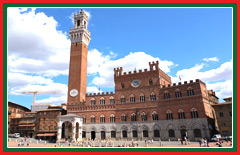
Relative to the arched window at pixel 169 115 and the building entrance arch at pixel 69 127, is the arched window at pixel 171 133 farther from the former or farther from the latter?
the building entrance arch at pixel 69 127

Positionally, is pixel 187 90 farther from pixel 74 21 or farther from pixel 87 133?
pixel 74 21

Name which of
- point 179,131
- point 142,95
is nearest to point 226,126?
point 179,131

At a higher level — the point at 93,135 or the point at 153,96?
the point at 153,96

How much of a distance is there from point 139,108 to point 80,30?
33.2 meters

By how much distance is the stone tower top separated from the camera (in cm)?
5969

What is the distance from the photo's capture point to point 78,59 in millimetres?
57094

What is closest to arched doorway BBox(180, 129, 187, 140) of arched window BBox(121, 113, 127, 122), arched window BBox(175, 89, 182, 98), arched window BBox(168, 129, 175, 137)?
arched window BBox(168, 129, 175, 137)

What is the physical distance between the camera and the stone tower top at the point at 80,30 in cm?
5969

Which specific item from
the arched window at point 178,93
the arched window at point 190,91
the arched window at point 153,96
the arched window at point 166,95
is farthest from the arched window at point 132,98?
the arched window at point 190,91

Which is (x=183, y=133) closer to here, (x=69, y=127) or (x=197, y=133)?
(x=197, y=133)

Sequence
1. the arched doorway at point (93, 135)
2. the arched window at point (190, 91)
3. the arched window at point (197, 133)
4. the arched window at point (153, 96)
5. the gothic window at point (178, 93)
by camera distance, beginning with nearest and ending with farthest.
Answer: the arched window at point (197, 133) < the arched window at point (190, 91) < the gothic window at point (178, 93) < the arched window at point (153, 96) < the arched doorway at point (93, 135)

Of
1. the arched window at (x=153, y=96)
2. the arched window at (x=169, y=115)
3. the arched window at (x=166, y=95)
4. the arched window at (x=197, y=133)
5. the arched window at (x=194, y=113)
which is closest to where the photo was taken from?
the arched window at (x=197, y=133)

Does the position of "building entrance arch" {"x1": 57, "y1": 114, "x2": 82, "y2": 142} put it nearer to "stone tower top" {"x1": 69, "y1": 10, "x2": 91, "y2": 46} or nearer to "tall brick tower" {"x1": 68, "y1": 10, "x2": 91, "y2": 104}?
"tall brick tower" {"x1": 68, "y1": 10, "x2": 91, "y2": 104}

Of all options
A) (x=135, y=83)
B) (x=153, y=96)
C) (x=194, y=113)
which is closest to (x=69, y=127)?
(x=135, y=83)
